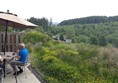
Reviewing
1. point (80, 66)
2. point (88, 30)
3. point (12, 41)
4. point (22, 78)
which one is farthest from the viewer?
point (88, 30)

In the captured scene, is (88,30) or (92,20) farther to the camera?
(92,20)

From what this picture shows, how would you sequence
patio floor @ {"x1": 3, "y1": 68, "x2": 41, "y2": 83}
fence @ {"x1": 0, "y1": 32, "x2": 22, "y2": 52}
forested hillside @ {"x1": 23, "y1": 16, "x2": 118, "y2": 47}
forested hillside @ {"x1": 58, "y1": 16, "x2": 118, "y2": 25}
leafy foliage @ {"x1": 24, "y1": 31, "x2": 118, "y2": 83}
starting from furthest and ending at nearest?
forested hillside @ {"x1": 58, "y1": 16, "x2": 118, "y2": 25}
forested hillside @ {"x1": 23, "y1": 16, "x2": 118, "y2": 47}
fence @ {"x1": 0, "y1": 32, "x2": 22, "y2": 52}
leafy foliage @ {"x1": 24, "y1": 31, "x2": 118, "y2": 83}
patio floor @ {"x1": 3, "y1": 68, "x2": 41, "y2": 83}

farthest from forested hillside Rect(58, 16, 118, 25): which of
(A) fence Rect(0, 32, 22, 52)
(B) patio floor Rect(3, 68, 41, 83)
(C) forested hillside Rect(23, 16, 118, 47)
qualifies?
(B) patio floor Rect(3, 68, 41, 83)

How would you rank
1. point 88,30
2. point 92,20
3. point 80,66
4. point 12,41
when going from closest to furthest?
1. point 80,66
2. point 12,41
3. point 88,30
4. point 92,20

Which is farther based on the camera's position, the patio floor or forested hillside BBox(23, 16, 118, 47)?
forested hillside BBox(23, 16, 118, 47)

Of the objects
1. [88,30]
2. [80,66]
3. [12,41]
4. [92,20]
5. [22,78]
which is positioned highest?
[92,20]

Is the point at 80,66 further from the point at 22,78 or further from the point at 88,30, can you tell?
the point at 88,30

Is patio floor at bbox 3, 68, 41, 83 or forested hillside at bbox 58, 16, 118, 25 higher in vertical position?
forested hillside at bbox 58, 16, 118, 25

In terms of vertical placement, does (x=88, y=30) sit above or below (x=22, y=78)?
above

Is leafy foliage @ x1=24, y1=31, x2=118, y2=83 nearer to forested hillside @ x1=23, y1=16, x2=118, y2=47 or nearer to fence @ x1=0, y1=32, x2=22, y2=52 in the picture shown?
fence @ x1=0, y1=32, x2=22, y2=52

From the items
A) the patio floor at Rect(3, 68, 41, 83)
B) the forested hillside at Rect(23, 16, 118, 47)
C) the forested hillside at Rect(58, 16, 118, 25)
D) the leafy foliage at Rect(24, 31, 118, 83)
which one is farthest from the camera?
the forested hillside at Rect(58, 16, 118, 25)

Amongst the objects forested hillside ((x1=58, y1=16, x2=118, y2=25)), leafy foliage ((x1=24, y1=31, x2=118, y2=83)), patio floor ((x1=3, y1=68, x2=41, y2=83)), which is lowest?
patio floor ((x1=3, y1=68, x2=41, y2=83))

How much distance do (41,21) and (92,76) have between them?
54.5m

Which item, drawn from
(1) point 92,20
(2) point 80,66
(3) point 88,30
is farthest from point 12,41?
(1) point 92,20
